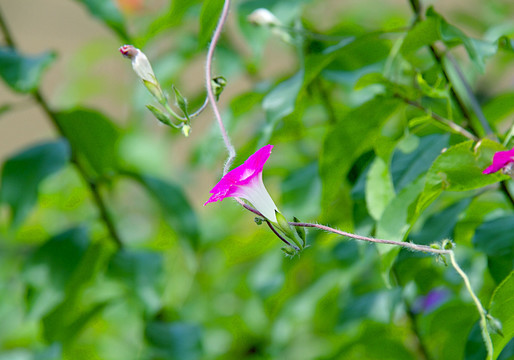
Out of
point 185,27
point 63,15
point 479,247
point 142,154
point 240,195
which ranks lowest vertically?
point 63,15

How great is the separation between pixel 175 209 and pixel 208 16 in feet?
1.34

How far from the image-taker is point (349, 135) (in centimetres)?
70

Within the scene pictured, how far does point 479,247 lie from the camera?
668 millimetres

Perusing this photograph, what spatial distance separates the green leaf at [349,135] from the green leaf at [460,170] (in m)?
0.17

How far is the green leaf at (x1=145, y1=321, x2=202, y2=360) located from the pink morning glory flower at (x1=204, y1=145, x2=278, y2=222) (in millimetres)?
506

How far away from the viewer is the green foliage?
640 mm

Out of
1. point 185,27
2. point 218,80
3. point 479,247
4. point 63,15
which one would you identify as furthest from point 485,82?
point 63,15

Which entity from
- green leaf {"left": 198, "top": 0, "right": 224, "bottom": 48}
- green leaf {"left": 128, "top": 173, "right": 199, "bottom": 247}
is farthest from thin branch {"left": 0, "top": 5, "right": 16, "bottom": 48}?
green leaf {"left": 198, "top": 0, "right": 224, "bottom": 48}

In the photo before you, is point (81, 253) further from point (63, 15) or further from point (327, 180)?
point (63, 15)

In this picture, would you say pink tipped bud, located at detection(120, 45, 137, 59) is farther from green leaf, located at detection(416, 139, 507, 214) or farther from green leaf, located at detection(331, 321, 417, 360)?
green leaf, located at detection(331, 321, 417, 360)

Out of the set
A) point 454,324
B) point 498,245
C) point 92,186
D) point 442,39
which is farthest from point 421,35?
point 92,186

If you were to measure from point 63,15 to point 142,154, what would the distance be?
7.54 ft

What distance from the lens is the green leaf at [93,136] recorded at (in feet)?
3.17

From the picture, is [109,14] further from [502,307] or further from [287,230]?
[502,307]
